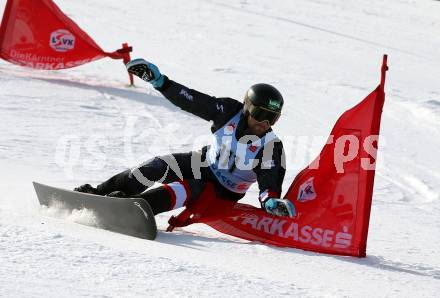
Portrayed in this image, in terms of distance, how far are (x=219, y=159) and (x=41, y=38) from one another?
6.02 m

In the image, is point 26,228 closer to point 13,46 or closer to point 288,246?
point 288,246

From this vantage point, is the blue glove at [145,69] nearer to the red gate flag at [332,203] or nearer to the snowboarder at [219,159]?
the snowboarder at [219,159]

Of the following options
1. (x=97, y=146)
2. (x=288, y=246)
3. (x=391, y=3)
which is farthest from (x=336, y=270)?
(x=391, y=3)

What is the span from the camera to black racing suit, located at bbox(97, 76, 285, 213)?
18.4 ft

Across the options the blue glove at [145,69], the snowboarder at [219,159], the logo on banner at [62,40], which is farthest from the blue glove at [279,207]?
the logo on banner at [62,40]

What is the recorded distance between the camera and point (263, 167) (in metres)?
5.58

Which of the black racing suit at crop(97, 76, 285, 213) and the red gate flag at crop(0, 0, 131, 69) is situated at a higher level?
the red gate flag at crop(0, 0, 131, 69)

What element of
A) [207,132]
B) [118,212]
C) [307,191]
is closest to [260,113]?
[307,191]

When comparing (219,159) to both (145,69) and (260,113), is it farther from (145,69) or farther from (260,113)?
Answer: (145,69)

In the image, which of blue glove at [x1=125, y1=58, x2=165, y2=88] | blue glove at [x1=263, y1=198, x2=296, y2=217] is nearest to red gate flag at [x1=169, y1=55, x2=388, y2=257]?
blue glove at [x1=263, y1=198, x2=296, y2=217]

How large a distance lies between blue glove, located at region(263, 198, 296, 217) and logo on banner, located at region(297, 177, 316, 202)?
0.42m

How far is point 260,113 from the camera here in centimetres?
557

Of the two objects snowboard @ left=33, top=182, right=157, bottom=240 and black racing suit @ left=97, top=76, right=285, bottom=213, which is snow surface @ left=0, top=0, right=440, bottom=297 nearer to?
snowboard @ left=33, top=182, right=157, bottom=240

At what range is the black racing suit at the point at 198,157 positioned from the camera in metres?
5.60
